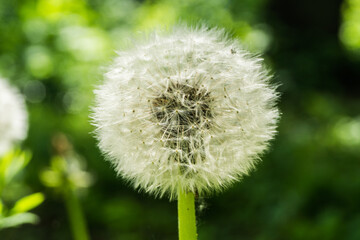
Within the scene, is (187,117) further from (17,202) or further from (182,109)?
(17,202)

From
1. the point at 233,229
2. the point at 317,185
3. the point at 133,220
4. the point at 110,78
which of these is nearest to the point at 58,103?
the point at 133,220

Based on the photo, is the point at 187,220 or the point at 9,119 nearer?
the point at 187,220

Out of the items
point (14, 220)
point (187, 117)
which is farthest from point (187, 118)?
point (14, 220)

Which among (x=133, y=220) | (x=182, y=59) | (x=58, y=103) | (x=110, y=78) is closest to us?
(x=182, y=59)

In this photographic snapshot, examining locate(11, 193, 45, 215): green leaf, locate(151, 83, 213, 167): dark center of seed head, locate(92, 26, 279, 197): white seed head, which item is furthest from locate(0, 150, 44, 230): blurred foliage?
locate(151, 83, 213, 167): dark center of seed head

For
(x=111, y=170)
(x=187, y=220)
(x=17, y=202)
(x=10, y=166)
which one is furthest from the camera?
(x=111, y=170)

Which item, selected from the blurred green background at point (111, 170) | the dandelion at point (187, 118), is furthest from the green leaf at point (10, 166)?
the dandelion at point (187, 118)

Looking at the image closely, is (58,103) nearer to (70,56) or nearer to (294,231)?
(70,56)

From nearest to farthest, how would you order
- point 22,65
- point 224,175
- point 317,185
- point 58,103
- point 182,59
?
point 224,175, point 182,59, point 317,185, point 22,65, point 58,103
